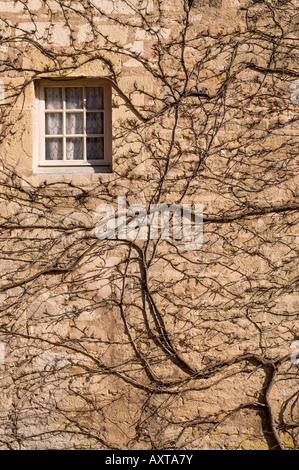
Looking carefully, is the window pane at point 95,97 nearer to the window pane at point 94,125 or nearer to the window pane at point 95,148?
the window pane at point 94,125

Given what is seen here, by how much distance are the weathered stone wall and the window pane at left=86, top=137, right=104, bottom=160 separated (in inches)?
8.9

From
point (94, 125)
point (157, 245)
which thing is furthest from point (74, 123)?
point (157, 245)

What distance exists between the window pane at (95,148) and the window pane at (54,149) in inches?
9.6

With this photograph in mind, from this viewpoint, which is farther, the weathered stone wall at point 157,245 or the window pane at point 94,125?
the window pane at point 94,125

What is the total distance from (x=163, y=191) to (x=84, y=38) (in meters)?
1.42

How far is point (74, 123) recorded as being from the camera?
530 cm

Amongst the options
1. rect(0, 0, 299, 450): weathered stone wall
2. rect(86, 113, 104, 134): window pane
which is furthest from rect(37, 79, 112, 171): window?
rect(0, 0, 299, 450): weathered stone wall

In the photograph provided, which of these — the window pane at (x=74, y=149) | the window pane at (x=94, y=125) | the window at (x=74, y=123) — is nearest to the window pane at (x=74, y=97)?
the window at (x=74, y=123)

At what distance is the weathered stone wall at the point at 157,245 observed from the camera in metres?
5.02

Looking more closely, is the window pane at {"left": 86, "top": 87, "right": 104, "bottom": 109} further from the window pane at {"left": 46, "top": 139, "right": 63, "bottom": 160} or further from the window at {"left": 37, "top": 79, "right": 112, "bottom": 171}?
the window pane at {"left": 46, "top": 139, "right": 63, "bottom": 160}

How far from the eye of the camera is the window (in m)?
5.27
